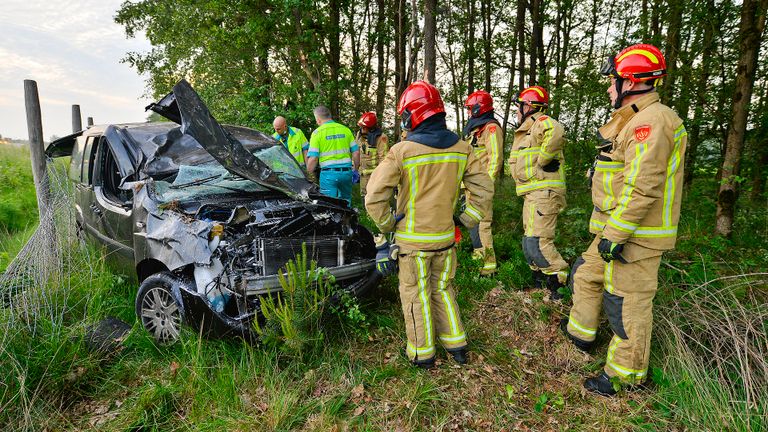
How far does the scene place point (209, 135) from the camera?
3115mm

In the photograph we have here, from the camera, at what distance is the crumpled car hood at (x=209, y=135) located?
9.91 ft

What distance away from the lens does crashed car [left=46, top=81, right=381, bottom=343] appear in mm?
2617

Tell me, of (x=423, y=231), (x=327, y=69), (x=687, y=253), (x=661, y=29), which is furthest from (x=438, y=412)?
(x=327, y=69)

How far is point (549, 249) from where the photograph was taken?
3.84m

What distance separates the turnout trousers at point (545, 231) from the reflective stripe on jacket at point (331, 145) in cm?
282

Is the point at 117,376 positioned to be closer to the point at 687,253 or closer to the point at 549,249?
the point at 549,249

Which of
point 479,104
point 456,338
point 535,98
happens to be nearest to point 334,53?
point 479,104

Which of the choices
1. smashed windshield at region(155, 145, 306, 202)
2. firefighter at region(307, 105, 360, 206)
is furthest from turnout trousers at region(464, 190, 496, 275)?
smashed windshield at region(155, 145, 306, 202)

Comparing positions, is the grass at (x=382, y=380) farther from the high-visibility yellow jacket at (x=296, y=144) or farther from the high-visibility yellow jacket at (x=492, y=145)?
the high-visibility yellow jacket at (x=296, y=144)

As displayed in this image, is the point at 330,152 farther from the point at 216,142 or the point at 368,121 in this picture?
the point at 216,142

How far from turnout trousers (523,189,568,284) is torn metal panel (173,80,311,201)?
7.04 feet

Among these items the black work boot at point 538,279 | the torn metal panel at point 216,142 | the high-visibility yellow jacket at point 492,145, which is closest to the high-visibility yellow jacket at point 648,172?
the black work boot at point 538,279

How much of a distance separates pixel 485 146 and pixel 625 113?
2194 mm

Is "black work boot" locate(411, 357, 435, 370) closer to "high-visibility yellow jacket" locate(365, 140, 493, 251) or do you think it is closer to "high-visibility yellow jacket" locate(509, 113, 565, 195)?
"high-visibility yellow jacket" locate(365, 140, 493, 251)
